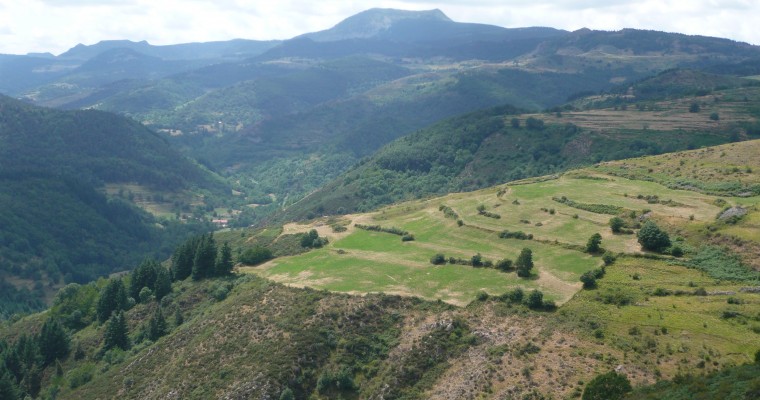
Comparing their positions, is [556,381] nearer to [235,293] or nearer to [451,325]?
[451,325]

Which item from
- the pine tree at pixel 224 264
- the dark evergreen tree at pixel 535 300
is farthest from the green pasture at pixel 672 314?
the pine tree at pixel 224 264

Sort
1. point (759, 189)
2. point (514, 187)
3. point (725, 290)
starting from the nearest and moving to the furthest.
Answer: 1. point (725, 290)
2. point (759, 189)
3. point (514, 187)

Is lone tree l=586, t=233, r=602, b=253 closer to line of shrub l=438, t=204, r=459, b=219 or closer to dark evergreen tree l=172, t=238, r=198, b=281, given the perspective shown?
line of shrub l=438, t=204, r=459, b=219

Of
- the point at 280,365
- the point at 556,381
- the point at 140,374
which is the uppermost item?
the point at 556,381

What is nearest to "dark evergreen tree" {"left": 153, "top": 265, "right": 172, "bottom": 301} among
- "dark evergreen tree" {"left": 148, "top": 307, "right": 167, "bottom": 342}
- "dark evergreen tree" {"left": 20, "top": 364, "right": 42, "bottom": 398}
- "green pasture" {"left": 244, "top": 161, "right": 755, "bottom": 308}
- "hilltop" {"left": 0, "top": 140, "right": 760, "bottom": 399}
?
"hilltop" {"left": 0, "top": 140, "right": 760, "bottom": 399}

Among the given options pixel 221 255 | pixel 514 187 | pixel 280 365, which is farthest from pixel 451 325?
pixel 514 187

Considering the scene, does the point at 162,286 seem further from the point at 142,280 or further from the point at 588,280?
the point at 588,280
